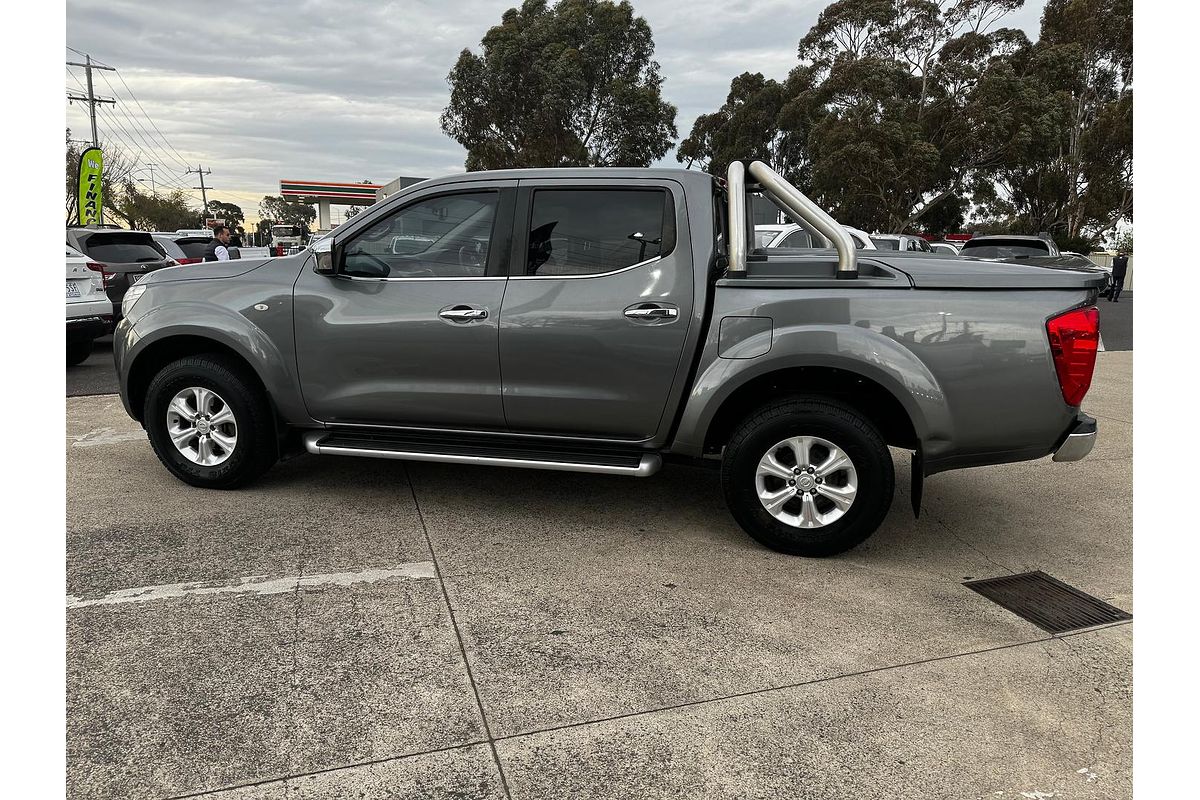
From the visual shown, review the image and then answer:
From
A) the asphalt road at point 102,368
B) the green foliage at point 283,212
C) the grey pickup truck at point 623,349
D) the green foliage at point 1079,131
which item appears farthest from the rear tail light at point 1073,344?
the green foliage at point 283,212

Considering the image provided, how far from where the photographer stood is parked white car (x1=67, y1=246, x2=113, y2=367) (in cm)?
923

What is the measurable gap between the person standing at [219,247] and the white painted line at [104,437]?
753 centimetres

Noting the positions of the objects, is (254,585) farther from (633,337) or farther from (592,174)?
(592,174)

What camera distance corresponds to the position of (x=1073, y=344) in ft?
12.7

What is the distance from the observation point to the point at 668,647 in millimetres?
3371

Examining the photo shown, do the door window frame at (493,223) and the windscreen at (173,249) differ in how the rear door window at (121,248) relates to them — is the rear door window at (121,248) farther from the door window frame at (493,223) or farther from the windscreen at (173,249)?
the door window frame at (493,223)

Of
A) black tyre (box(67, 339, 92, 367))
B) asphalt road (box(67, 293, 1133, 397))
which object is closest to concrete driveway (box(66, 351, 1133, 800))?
asphalt road (box(67, 293, 1133, 397))

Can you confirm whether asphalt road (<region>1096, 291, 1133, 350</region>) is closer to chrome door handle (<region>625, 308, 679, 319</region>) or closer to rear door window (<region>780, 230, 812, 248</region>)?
rear door window (<region>780, 230, 812, 248</region>)

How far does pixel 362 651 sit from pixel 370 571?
78cm

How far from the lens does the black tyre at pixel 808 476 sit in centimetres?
407

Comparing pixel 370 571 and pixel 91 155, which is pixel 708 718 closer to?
pixel 370 571

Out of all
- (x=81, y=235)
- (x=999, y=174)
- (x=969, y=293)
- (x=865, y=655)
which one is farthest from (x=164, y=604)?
(x=999, y=174)

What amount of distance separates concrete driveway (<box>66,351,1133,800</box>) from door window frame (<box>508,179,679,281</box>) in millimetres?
1357

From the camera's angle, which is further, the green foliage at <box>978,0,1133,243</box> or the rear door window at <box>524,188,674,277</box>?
the green foliage at <box>978,0,1133,243</box>
